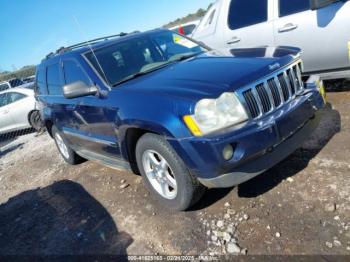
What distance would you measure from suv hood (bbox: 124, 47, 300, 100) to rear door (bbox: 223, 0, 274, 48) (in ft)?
5.92

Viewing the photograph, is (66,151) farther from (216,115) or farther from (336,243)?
(336,243)

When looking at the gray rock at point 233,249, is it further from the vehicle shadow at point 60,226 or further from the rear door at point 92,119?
the rear door at point 92,119

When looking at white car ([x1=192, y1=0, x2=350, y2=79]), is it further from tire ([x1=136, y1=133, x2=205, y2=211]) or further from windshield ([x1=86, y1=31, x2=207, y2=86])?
tire ([x1=136, y1=133, x2=205, y2=211])

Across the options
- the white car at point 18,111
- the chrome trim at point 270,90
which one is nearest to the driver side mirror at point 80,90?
the chrome trim at point 270,90

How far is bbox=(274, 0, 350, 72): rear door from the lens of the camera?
5.04 meters

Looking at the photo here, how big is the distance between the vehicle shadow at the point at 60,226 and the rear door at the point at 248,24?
350cm

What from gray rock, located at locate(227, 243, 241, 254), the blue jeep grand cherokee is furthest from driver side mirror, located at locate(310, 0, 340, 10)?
gray rock, located at locate(227, 243, 241, 254)

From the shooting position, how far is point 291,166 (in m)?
4.08

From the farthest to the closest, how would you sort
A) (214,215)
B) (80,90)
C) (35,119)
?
(35,119), (80,90), (214,215)

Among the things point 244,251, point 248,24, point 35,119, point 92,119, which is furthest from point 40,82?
point 244,251

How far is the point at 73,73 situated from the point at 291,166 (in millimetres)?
2895

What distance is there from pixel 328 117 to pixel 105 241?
10.7ft

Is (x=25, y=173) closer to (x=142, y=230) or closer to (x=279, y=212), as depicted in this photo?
(x=142, y=230)

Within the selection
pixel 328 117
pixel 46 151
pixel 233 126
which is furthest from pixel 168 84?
pixel 46 151
